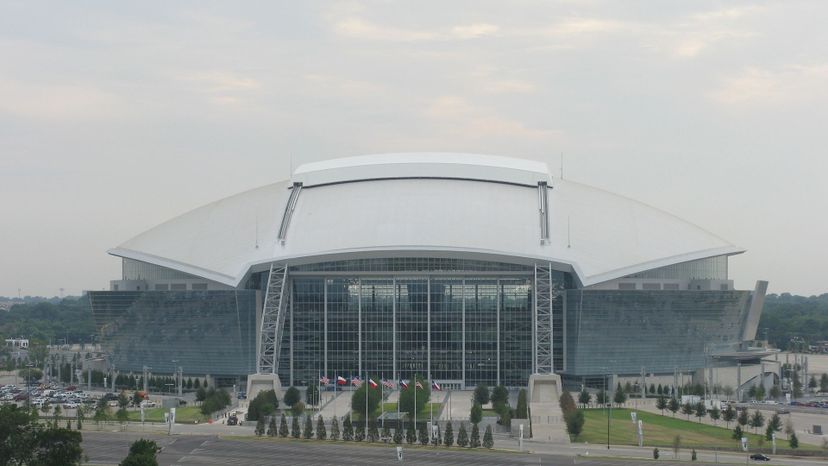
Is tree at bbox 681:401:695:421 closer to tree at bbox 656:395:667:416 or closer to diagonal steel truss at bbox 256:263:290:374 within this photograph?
tree at bbox 656:395:667:416

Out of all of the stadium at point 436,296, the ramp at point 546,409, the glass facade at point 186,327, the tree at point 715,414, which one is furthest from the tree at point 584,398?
the glass facade at point 186,327

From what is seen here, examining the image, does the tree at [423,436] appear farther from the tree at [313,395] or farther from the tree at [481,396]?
the tree at [313,395]

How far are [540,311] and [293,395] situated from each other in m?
26.2

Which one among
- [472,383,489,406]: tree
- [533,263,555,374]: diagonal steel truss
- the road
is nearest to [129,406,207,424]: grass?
the road

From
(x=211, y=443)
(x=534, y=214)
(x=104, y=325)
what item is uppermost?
(x=534, y=214)

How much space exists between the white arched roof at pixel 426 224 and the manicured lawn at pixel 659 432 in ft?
56.3

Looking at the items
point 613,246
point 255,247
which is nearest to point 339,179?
point 255,247

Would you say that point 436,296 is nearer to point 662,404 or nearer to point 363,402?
point 662,404

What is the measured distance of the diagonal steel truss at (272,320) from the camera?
116 m

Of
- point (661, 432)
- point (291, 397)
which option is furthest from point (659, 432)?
point (291, 397)

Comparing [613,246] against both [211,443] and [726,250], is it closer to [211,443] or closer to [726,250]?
[726,250]

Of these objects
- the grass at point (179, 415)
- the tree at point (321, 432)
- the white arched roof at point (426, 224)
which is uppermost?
the white arched roof at point (426, 224)

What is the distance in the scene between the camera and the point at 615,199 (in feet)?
436

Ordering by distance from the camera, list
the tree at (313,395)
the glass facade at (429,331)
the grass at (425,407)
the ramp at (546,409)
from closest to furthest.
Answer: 1. the ramp at (546,409)
2. the grass at (425,407)
3. the tree at (313,395)
4. the glass facade at (429,331)
